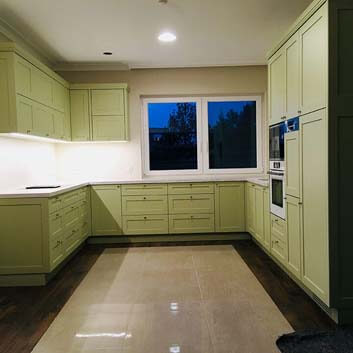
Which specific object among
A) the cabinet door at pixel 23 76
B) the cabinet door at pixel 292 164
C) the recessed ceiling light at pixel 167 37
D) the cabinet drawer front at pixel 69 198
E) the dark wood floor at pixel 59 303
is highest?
the recessed ceiling light at pixel 167 37

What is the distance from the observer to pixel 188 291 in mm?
3279

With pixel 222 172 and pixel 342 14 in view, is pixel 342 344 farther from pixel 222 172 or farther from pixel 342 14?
pixel 222 172

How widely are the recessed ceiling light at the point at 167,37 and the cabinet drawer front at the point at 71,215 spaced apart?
2.27 metres

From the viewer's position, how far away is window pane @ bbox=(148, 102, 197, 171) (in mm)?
5793

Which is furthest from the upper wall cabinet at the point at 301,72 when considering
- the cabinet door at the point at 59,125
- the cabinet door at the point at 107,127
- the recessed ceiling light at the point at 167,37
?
the cabinet door at the point at 59,125

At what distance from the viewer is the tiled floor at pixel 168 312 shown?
236 centimetres

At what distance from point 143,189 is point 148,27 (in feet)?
7.21

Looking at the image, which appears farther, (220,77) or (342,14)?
(220,77)

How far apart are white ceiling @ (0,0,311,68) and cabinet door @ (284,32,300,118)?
1.83 ft

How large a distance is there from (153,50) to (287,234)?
2947mm

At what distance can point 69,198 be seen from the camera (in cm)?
419

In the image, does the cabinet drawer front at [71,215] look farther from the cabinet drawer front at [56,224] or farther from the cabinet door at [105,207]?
the cabinet door at [105,207]

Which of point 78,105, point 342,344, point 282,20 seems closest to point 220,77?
point 282,20

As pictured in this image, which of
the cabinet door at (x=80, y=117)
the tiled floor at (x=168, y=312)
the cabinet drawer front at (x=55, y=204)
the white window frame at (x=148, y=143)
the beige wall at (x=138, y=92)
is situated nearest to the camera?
the tiled floor at (x=168, y=312)
